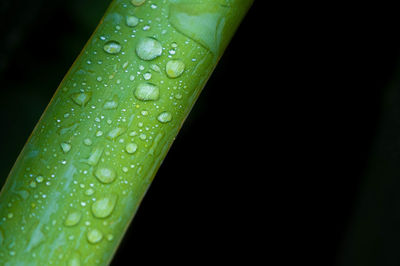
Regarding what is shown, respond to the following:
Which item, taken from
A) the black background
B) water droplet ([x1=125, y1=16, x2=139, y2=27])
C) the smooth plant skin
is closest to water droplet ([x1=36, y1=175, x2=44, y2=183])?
the smooth plant skin

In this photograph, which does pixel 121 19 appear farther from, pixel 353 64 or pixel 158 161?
pixel 353 64

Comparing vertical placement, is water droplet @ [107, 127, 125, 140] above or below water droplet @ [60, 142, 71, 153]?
above

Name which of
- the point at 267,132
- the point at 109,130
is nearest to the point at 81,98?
the point at 109,130

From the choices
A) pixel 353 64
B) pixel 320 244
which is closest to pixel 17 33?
pixel 353 64

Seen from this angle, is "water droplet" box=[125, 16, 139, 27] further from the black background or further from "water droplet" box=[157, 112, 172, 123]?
the black background

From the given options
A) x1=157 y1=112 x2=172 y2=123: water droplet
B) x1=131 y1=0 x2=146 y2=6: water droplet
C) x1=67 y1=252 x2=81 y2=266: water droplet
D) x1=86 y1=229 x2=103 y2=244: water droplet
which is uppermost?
x1=131 y1=0 x2=146 y2=6: water droplet

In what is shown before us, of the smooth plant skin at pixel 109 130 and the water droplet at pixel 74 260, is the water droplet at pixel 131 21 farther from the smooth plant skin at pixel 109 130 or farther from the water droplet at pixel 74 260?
the water droplet at pixel 74 260
